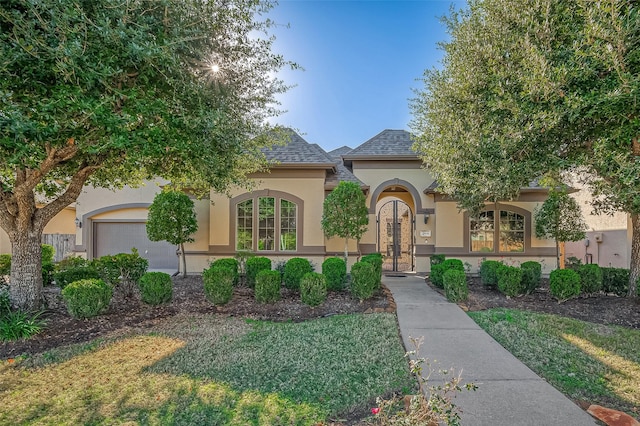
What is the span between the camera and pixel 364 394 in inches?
A: 136

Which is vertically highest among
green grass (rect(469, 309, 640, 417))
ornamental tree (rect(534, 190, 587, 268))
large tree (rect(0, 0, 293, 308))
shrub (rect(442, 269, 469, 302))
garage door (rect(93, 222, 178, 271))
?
large tree (rect(0, 0, 293, 308))

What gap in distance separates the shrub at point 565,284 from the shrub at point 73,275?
34.6 ft

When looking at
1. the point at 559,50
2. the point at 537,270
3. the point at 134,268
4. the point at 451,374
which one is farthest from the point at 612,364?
the point at 134,268

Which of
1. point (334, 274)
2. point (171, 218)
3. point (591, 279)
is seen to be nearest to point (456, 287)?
point (334, 274)

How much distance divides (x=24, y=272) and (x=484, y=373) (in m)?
7.63

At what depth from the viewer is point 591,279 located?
7551 mm

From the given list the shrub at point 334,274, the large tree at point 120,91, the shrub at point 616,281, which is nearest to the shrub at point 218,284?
the large tree at point 120,91

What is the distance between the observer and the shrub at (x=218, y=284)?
6820 mm

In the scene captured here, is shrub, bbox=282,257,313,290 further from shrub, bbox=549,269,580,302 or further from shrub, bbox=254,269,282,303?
shrub, bbox=549,269,580,302

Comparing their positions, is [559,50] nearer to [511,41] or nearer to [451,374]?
[511,41]

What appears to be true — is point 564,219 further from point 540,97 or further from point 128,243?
point 128,243

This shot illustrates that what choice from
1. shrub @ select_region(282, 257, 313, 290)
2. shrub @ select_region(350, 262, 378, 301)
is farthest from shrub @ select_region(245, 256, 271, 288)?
shrub @ select_region(350, 262, 378, 301)

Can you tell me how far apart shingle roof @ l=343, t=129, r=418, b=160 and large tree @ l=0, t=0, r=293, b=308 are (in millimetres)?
5496

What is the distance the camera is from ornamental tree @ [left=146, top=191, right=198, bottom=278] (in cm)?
962
